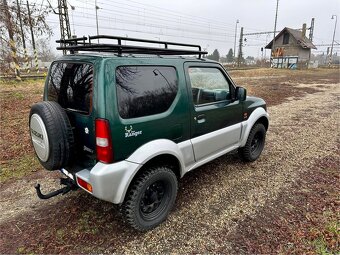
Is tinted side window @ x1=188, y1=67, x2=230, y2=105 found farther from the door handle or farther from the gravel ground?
the gravel ground

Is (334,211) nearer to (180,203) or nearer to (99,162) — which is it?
(180,203)

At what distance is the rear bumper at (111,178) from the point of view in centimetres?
223

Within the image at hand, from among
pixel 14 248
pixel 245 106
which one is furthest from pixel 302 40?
pixel 14 248

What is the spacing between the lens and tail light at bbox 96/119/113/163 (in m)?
2.20

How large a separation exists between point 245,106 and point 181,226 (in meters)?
2.16

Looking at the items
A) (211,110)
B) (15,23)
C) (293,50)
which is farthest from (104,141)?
(293,50)

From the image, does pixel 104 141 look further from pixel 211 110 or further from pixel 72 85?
pixel 211 110

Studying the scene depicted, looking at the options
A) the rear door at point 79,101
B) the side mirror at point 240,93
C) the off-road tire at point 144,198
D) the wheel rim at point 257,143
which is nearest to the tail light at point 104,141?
the rear door at point 79,101

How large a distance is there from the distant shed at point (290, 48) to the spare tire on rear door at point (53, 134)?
43.4 metres

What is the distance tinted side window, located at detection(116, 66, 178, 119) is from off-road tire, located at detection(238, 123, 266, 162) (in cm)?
201

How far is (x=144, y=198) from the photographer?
2.72 metres

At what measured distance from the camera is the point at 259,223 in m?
2.84

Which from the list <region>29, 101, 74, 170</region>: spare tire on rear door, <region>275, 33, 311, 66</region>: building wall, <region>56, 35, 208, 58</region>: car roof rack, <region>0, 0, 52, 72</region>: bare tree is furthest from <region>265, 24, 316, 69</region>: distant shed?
<region>29, 101, 74, 170</region>: spare tire on rear door

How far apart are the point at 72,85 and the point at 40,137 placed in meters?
0.63
